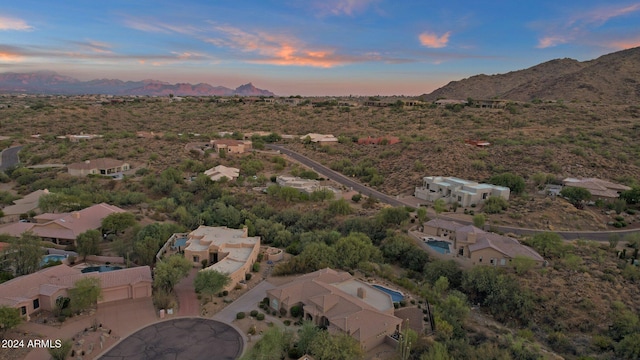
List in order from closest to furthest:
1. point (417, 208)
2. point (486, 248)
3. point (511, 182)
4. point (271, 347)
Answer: point (271, 347), point (486, 248), point (417, 208), point (511, 182)

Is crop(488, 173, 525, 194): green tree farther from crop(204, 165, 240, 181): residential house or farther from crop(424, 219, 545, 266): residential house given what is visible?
crop(204, 165, 240, 181): residential house

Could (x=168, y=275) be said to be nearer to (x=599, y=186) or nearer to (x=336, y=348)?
(x=336, y=348)

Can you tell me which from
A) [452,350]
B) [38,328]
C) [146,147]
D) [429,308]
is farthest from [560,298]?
[146,147]

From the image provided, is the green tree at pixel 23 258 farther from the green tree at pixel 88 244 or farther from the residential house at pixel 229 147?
the residential house at pixel 229 147

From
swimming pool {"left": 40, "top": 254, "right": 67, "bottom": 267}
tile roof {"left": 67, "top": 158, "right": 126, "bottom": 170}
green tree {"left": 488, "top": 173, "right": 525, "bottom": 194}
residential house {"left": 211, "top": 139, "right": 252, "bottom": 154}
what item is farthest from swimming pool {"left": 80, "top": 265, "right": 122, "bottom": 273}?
green tree {"left": 488, "top": 173, "right": 525, "bottom": 194}

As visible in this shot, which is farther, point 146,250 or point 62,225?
point 62,225

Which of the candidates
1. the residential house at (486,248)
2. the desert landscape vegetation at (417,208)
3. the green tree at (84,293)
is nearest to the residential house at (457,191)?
the desert landscape vegetation at (417,208)

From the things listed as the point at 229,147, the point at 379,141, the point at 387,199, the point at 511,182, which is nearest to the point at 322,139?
the point at 379,141
